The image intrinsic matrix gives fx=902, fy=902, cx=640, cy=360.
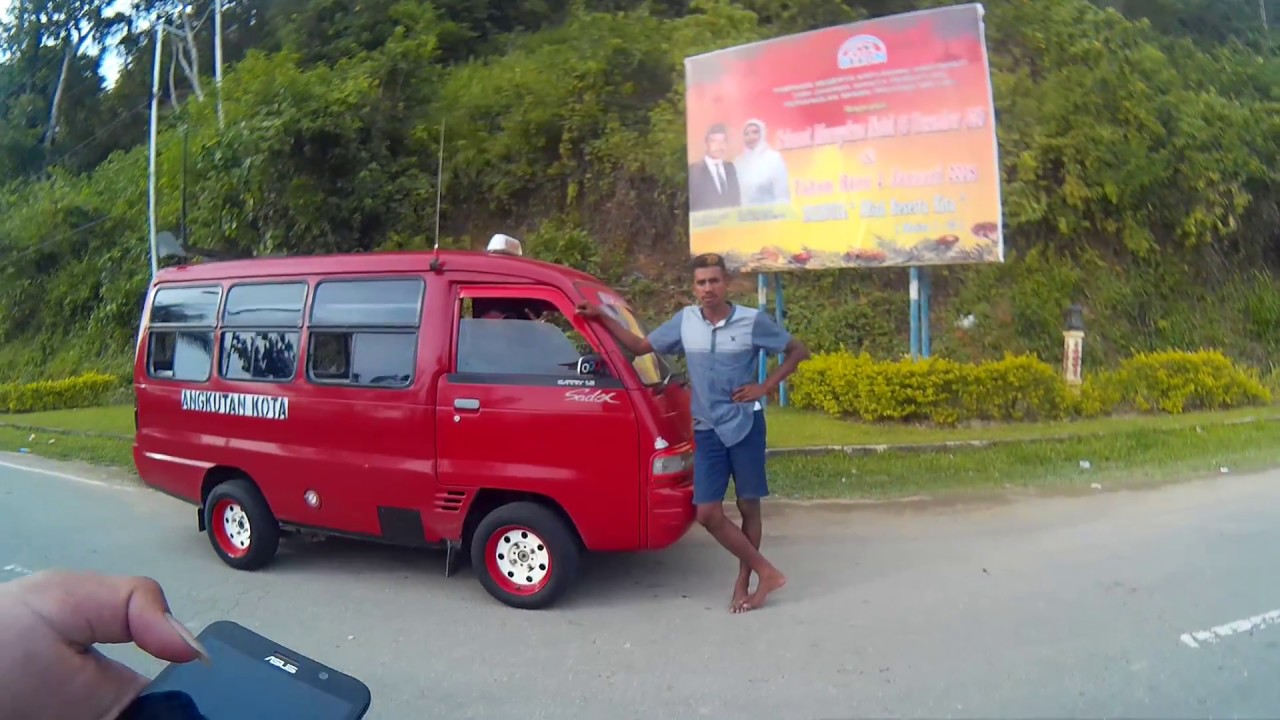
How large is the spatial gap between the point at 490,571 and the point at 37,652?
3.81 m

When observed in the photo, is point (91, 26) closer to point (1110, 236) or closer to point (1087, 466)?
point (1110, 236)

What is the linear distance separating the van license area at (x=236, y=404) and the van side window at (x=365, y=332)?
12.7 inches

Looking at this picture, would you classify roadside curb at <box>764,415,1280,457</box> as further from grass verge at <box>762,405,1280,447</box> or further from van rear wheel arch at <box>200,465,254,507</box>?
van rear wheel arch at <box>200,465,254,507</box>

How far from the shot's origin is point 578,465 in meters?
4.89

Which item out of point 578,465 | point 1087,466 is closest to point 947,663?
point 578,465

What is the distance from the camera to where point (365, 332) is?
214 inches

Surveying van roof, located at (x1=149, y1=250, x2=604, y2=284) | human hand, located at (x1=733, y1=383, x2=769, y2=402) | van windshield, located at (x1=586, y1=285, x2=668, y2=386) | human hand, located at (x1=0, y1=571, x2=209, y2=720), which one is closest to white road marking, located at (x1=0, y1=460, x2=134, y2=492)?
van roof, located at (x1=149, y1=250, x2=604, y2=284)

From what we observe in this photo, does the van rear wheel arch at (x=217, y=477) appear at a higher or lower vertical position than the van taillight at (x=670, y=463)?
lower

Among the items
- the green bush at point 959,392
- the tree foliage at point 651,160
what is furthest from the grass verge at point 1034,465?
the tree foliage at point 651,160

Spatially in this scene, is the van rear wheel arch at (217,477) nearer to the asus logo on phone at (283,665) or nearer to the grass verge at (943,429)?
the asus logo on phone at (283,665)

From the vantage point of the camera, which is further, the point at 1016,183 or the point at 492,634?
the point at 1016,183

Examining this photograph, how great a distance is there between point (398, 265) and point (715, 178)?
244 inches

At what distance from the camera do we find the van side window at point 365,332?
5289mm

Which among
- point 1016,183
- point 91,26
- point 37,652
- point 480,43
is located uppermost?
point 91,26
